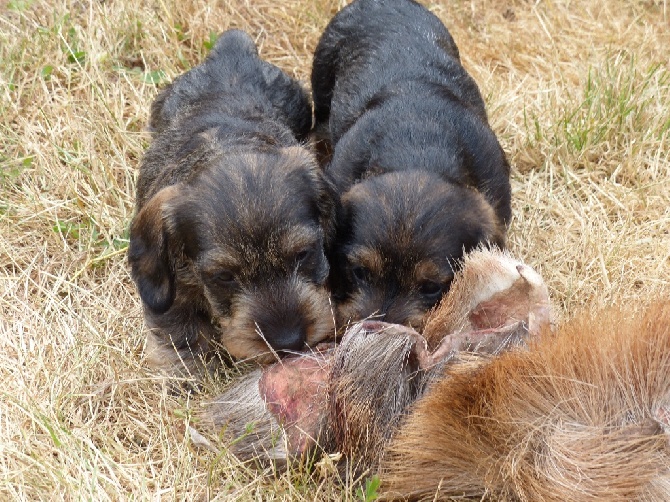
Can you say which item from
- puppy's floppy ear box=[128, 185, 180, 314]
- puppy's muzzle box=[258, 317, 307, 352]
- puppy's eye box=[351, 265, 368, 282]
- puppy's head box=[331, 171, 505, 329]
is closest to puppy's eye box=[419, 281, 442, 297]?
puppy's head box=[331, 171, 505, 329]

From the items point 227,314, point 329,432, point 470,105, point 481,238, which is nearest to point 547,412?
point 329,432

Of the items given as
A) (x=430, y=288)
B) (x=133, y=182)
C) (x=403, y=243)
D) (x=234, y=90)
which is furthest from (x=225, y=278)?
(x=133, y=182)

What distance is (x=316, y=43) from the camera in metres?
6.60

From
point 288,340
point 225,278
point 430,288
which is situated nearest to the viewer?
point 288,340

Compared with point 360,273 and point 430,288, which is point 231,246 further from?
point 430,288

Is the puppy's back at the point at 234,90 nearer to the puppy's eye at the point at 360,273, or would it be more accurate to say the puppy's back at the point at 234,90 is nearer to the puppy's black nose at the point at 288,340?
the puppy's eye at the point at 360,273

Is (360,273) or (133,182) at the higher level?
(360,273)

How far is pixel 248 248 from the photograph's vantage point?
354 cm

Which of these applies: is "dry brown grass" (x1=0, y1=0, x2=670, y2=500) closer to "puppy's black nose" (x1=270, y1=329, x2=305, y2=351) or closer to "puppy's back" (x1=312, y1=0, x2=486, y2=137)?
"puppy's black nose" (x1=270, y1=329, x2=305, y2=351)

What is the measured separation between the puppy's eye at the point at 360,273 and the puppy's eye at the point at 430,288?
251 millimetres

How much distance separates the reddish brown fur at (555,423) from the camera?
2.76m

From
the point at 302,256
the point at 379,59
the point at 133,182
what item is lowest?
the point at 133,182

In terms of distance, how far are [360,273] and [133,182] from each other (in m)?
2.13

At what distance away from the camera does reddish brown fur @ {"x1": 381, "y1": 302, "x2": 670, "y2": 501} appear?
2764mm
